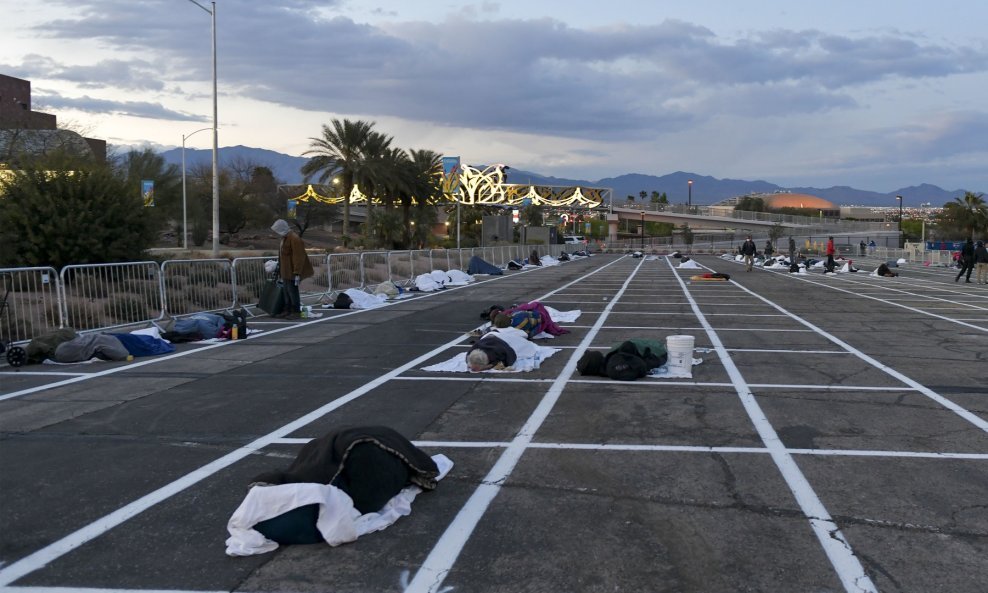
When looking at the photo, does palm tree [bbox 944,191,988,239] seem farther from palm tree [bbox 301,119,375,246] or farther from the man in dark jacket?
the man in dark jacket

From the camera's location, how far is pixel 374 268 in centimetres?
2584

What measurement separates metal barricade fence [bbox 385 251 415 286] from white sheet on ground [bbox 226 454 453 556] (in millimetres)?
22001

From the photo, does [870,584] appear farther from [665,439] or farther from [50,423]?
[50,423]

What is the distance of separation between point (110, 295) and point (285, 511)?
1128cm

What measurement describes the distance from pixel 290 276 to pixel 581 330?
20.2ft

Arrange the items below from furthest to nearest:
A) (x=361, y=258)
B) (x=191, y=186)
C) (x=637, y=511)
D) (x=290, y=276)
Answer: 1. (x=191, y=186)
2. (x=361, y=258)
3. (x=290, y=276)
4. (x=637, y=511)

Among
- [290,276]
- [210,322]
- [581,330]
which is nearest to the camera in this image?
[210,322]

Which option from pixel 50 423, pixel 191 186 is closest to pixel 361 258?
pixel 50 423

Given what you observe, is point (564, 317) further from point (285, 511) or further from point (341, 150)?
point (341, 150)

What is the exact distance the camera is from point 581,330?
15.6 m

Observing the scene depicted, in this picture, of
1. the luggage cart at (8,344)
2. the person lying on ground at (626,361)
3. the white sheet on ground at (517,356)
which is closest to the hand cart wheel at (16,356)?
the luggage cart at (8,344)

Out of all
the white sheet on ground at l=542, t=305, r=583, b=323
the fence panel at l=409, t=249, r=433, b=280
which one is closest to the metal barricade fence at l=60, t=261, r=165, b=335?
the white sheet on ground at l=542, t=305, r=583, b=323

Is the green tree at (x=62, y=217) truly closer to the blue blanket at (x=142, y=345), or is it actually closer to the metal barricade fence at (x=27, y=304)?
the metal barricade fence at (x=27, y=304)

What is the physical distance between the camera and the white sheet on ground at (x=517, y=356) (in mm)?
10961
